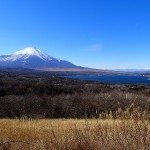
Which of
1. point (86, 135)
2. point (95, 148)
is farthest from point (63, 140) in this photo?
point (95, 148)

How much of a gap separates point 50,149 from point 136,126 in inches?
63.0

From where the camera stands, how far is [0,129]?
1081cm

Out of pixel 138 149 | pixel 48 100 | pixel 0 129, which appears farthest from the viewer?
pixel 48 100

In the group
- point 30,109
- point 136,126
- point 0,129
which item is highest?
point 136,126

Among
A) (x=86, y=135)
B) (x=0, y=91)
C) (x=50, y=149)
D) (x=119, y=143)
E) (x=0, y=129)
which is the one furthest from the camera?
(x=0, y=91)

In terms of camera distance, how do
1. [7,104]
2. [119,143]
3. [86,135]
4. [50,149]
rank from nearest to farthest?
1. [119,143]
2. [50,149]
3. [86,135]
4. [7,104]

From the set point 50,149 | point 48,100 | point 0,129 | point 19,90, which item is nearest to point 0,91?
point 19,90

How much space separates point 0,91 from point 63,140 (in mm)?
55212

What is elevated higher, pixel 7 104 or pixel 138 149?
pixel 138 149

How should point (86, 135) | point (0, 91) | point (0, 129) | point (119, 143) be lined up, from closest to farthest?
point (119, 143) < point (86, 135) < point (0, 129) < point (0, 91)

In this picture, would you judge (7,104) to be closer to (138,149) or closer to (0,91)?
(0,91)

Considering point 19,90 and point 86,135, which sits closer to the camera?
point 86,135

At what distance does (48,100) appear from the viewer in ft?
150

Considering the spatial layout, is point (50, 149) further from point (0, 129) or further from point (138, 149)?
point (0, 129)
